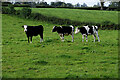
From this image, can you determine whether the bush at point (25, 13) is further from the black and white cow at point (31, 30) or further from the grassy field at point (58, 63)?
the grassy field at point (58, 63)

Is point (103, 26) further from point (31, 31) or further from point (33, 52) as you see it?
point (33, 52)

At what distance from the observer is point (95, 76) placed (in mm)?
12562

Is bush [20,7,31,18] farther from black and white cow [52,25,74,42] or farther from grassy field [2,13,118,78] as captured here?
grassy field [2,13,118,78]

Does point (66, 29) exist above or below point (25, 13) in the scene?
below

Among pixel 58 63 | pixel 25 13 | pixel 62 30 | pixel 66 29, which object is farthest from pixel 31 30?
pixel 25 13

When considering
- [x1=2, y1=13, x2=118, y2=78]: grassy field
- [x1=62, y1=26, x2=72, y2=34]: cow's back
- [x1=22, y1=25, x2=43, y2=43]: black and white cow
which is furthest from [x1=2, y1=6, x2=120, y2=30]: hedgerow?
[x1=2, y1=13, x2=118, y2=78]: grassy field

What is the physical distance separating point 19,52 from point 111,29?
3367 cm

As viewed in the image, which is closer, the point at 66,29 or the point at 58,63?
the point at 58,63

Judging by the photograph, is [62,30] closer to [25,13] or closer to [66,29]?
[66,29]

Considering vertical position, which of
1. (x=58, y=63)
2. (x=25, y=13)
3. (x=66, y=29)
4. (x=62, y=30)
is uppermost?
(x=25, y=13)

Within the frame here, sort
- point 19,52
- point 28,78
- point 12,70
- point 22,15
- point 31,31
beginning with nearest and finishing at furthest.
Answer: point 28,78, point 12,70, point 19,52, point 31,31, point 22,15

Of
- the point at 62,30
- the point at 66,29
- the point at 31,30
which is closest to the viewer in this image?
the point at 31,30

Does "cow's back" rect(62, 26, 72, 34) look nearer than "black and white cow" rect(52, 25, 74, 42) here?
No

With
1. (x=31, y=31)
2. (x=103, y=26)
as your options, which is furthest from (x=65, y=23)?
(x=31, y=31)
